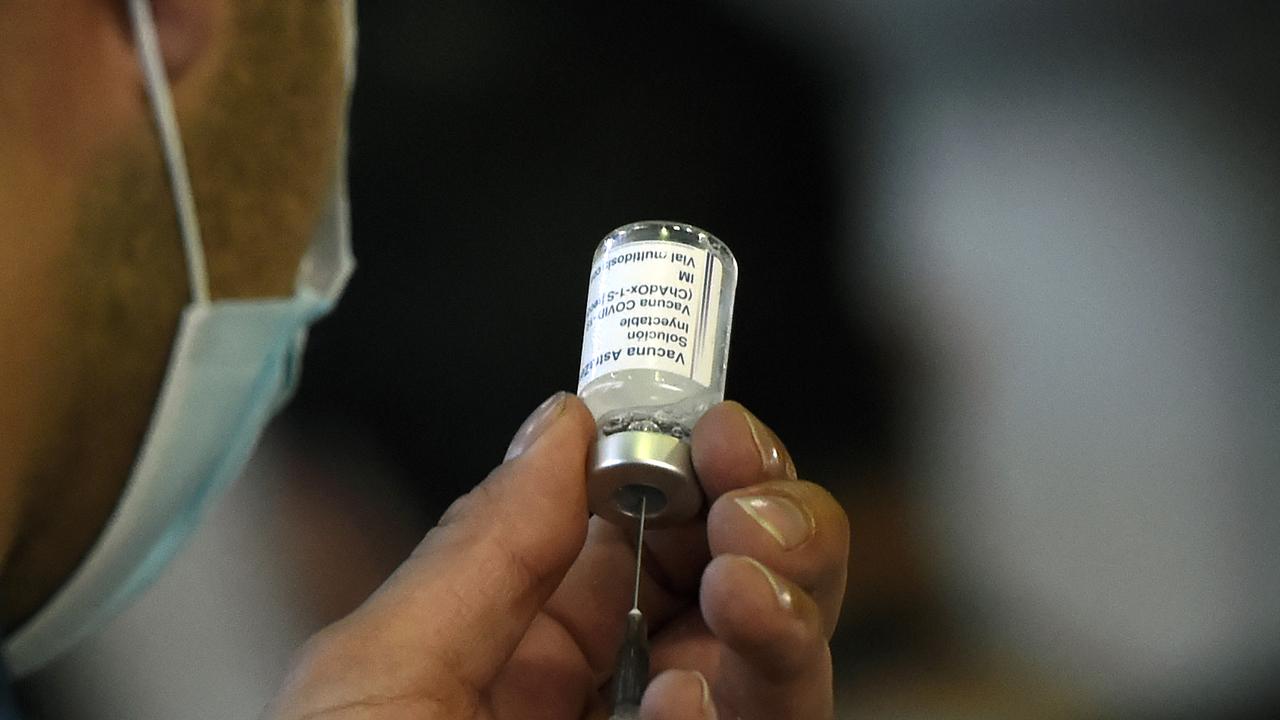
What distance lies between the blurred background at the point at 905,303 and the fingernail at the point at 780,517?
0.50 m

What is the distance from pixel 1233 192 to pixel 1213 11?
23 centimetres

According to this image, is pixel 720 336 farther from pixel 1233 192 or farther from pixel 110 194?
pixel 1233 192

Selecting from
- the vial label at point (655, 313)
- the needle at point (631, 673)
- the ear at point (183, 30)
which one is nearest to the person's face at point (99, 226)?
the ear at point (183, 30)

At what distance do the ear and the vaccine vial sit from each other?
1.22 feet

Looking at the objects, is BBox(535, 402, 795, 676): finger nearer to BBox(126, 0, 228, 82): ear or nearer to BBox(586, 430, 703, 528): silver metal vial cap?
BBox(586, 430, 703, 528): silver metal vial cap

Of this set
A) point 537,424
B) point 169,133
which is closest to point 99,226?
point 169,133

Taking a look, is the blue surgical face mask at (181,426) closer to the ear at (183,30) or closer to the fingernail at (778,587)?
the ear at (183,30)

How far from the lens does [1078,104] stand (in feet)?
4.09

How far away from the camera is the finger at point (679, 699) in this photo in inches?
22.8

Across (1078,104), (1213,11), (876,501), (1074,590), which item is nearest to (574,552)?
(876,501)

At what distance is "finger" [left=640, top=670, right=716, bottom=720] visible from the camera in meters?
0.58

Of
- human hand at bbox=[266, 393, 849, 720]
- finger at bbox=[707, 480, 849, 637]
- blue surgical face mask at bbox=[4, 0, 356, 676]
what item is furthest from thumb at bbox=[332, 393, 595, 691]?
blue surgical face mask at bbox=[4, 0, 356, 676]

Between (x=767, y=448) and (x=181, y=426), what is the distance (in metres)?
0.49

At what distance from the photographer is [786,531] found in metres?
0.69
